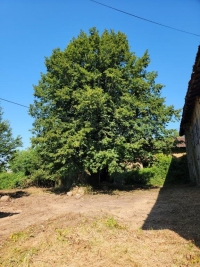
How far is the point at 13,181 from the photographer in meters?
29.6

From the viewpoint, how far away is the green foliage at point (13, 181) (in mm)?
28609

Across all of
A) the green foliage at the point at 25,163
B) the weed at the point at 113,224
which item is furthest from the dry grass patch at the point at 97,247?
the green foliage at the point at 25,163

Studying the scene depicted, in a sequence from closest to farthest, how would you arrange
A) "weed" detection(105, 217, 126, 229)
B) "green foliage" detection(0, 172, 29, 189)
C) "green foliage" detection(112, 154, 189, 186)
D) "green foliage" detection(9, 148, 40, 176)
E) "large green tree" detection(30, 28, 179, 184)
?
"weed" detection(105, 217, 126, 229)
"large green tree" detection(30, 28, 179, 184)
"green foliage" detection(112, 154, 189, 186)
"green foliage" detection(0, 172, 29, 189)
"green foliage" detection(9, 148, 40, 176)

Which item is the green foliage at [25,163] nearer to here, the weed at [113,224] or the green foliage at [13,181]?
the green foliage at [13,181]

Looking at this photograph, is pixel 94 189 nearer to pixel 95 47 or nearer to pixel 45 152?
pixel 45 152

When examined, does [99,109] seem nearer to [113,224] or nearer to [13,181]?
[113,224]

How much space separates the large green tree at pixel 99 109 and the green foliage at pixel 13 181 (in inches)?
484

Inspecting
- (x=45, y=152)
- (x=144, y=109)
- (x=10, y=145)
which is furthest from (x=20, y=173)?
(x=144, y=109)

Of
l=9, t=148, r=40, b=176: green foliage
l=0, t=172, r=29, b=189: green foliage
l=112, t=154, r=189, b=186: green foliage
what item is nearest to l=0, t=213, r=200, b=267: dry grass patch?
l=112, t=154, r=189, b=186: green foliage

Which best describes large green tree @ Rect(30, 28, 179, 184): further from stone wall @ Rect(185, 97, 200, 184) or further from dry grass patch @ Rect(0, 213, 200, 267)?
dry grass patch @ Rect(0, 213, 200, 267)

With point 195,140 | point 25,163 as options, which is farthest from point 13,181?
point 195,140

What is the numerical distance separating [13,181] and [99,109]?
65.4 ft

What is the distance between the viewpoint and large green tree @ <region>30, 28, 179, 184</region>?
15359mm

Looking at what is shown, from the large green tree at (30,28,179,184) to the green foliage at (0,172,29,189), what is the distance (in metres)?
12.3
